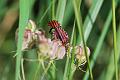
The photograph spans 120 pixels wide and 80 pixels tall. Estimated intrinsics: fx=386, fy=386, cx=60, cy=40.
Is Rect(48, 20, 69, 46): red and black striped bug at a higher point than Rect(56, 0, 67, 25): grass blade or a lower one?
lower

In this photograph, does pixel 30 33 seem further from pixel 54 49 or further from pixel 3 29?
pixel 3 29

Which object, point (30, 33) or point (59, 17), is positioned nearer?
point (30, 33)

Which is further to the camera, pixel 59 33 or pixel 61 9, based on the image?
pixel 61 9

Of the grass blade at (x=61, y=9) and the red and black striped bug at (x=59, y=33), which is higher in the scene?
the grass blade at (x=61, y=9)

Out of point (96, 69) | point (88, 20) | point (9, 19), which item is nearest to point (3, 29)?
point (9, 19)

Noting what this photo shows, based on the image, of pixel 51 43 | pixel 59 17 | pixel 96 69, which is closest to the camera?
pixel 51 43

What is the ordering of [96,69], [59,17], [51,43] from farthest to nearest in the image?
[96,69] < [59,17] < [51,43]

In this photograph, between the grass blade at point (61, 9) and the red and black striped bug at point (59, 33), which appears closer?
the red and black striped bug at point (59, 33)

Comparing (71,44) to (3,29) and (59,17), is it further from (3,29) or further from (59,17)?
(3,29)

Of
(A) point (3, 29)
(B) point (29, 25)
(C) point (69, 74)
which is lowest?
(C) point (69, 74)

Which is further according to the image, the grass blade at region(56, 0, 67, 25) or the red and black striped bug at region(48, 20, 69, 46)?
the grass blade at region(56, 0, 67, 25)

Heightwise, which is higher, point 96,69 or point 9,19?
point 9,19
